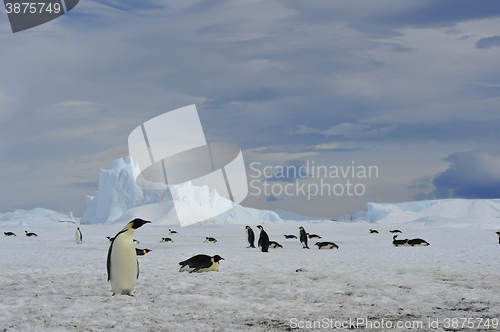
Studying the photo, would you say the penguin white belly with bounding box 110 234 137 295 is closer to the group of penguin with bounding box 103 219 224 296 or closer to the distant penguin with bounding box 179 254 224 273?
the group of penguin with bounding box 103 219 224 296

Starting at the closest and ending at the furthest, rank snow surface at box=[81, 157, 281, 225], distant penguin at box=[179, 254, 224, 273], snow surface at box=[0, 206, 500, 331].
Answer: snow surface at box=[0, 206, 500, 331], distant penguin at box=[179, 254, 224, 273], snow surface at box=[81, 157, 281, 225]

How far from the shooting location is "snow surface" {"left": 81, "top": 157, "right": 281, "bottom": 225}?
1815 inches

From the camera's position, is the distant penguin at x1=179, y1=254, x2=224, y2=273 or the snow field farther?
the distant penguin at x1=179, y1=254, x2=224, y2=273

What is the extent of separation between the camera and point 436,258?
11.2 meters

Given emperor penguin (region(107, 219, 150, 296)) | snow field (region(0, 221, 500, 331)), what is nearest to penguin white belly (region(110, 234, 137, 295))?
emperor penguin (region(107, 219, 150, 296))

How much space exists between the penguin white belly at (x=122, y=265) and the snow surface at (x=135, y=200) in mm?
38908

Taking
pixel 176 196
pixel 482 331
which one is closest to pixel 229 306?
pixel 482 331

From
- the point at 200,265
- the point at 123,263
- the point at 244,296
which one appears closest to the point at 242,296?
the point at 244,296

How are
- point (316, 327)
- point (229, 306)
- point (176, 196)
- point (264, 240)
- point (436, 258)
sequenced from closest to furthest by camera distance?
point (316, 327)
point (229, 306)
point (436, 258)
point (264, 240)
point (176, 196)

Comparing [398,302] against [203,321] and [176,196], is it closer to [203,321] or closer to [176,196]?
[203,321]

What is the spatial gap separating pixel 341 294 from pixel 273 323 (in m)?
1.97

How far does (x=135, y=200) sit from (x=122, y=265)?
44.7 metres

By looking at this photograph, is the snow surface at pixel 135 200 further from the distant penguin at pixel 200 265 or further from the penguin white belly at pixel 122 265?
the penguin white belly at pixel 122 265

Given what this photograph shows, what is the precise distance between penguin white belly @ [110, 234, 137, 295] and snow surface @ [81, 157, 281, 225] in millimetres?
38908
